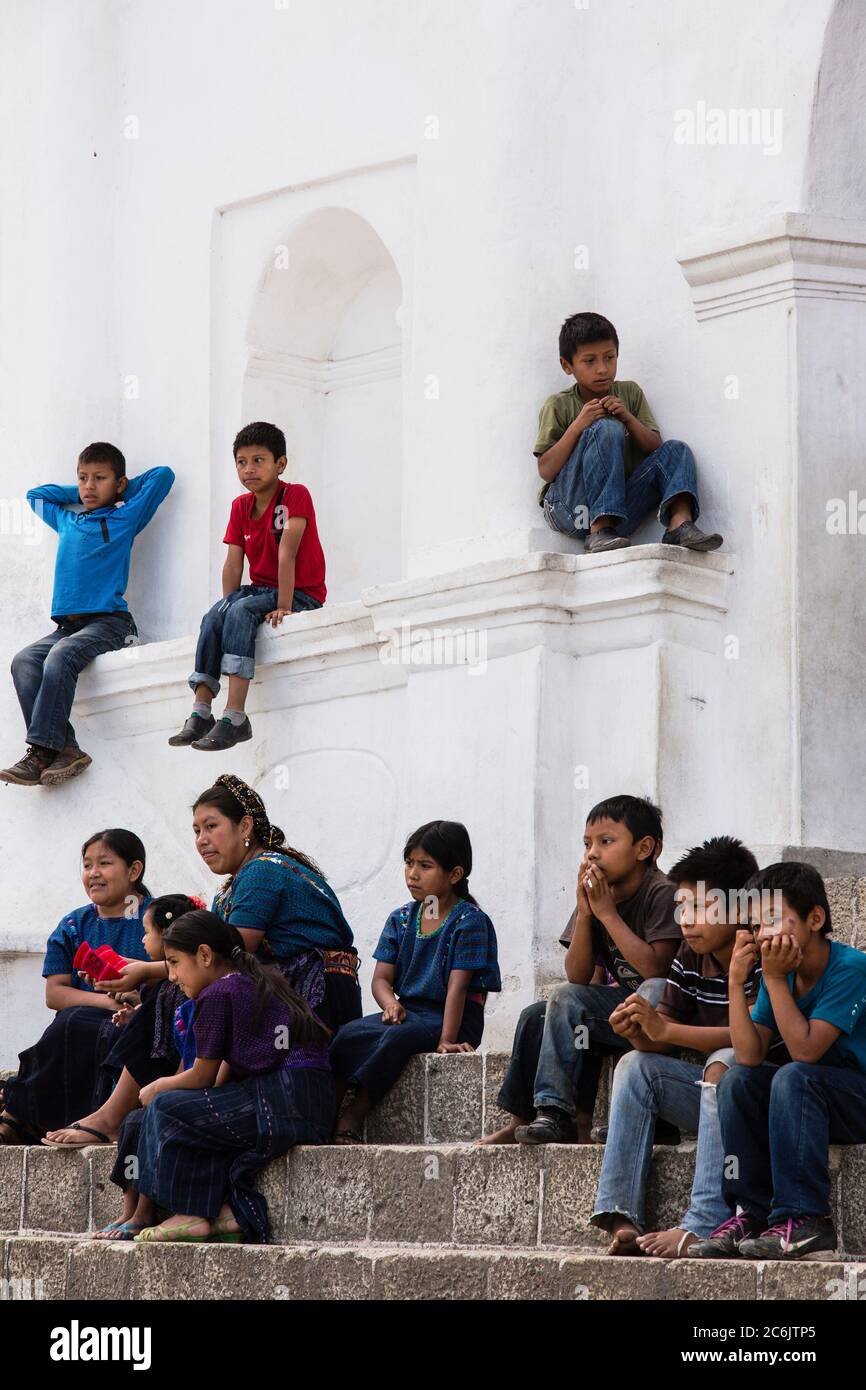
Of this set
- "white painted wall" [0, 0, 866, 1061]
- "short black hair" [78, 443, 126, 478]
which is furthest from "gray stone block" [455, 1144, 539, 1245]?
"short black hair" [78, 443, 126, 478]

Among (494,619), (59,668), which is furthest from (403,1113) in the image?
(59,668)

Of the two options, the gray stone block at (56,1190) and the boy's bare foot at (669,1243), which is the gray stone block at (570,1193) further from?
the gray stone block at (56,1190)

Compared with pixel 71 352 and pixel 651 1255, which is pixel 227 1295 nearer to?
pixel 651 1255

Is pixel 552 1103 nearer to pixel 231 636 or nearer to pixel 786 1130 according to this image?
pixel 786 1130

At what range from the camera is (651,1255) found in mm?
6125

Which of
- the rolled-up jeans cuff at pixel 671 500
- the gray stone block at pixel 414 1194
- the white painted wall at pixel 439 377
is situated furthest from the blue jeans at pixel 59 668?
the gray stone block at pixel 414 1194

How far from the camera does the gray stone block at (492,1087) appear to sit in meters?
7.45

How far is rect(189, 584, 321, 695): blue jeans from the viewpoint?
10.1 metres

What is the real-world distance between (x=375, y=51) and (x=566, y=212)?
1.46 metres

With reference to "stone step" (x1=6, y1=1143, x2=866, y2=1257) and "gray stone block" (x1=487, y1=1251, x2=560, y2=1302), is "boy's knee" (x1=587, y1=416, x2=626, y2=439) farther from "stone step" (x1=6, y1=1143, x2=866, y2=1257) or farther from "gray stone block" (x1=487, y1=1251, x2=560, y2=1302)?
"gray stone block" (x1=487, y1=1251, x2=560, y2=1302)

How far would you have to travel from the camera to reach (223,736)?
9992mm

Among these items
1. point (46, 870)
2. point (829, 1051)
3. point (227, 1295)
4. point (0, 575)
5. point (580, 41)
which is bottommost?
point (227, 1295)

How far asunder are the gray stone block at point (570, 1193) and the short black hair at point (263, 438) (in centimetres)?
429
